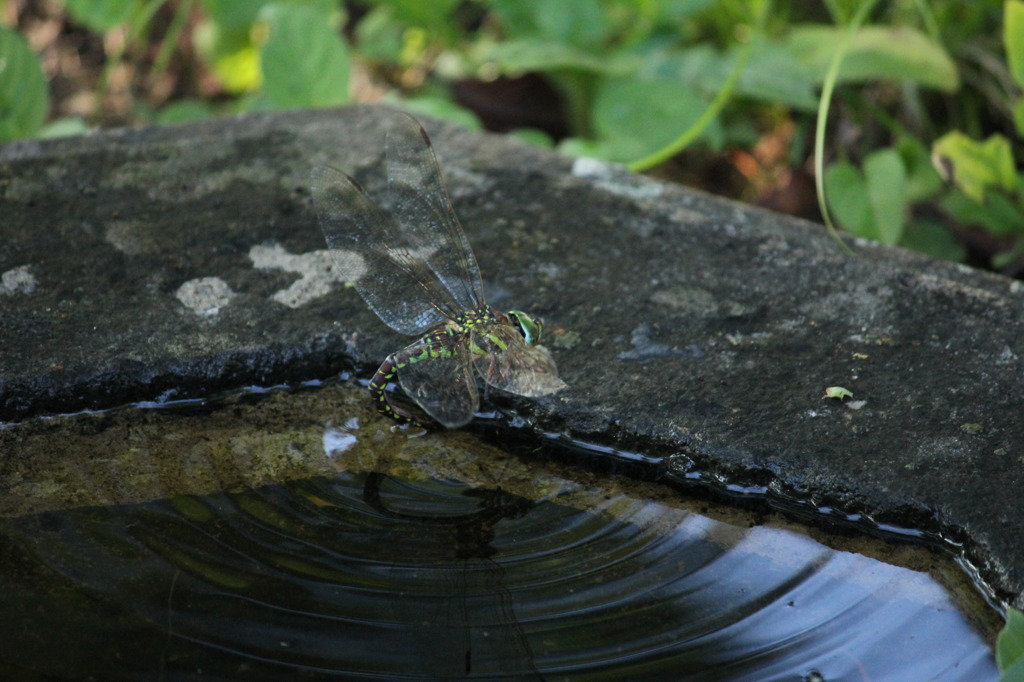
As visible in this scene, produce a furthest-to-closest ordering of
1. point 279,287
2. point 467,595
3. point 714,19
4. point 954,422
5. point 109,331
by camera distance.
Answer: point 714,19 → point 279,287 → point 109,331 → point 954,422 → point 467,595

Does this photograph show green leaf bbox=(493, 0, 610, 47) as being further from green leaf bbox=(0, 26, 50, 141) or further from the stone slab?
green leaf bbox=(0, 26, 50, 141)

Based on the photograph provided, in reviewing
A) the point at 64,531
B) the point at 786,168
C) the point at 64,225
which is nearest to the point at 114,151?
the point at 64,225

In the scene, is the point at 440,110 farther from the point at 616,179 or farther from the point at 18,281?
the point at 18,281

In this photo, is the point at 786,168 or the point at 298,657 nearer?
the point at 298,657

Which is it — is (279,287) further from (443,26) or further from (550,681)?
(443,26)

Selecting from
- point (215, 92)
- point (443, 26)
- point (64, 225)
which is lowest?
point (215, 92)

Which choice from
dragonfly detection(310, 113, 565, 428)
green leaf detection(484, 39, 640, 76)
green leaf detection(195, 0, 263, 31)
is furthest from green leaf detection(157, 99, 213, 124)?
dragonfly detection(310, 113, 565, 428)

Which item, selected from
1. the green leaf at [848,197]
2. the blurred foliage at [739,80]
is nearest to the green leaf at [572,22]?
the blurred foliage at [739,80]
